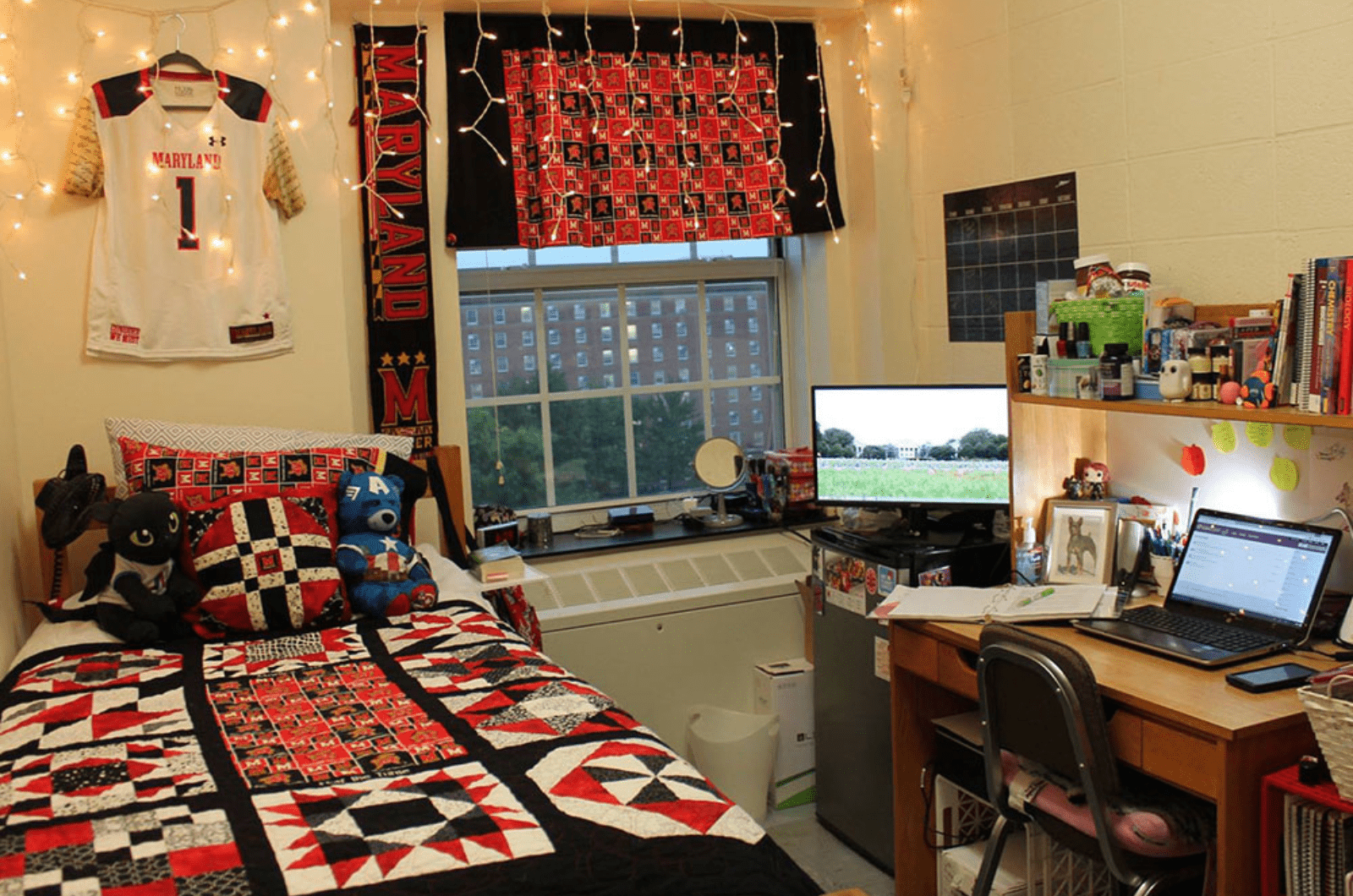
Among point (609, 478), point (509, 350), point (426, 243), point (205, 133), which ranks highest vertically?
point (205, 133)

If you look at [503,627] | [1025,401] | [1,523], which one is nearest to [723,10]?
[1025,401]

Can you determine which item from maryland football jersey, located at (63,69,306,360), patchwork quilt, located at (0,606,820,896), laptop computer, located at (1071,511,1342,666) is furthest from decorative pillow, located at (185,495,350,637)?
laptop computer, located at (1071,511,1342,666)

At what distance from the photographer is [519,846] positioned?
5.92ft

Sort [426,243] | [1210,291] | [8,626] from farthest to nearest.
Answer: [426,243] → [8,626] → [1210,291]

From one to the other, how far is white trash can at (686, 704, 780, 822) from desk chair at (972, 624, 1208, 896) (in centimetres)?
115

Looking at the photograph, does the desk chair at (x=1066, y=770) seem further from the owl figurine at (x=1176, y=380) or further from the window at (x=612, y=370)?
the window at (x=612, y=370)

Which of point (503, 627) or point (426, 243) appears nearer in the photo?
point (503, 627)

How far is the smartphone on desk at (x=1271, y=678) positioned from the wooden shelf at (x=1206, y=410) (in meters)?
0.45

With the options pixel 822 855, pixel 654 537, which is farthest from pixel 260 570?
pixel 822 855

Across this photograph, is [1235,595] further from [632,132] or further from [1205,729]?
[632,132]

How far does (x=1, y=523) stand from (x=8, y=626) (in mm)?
259

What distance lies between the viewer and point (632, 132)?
407 centimetres

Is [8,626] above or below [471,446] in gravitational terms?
below

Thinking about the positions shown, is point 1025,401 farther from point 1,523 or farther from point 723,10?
point 1,523
